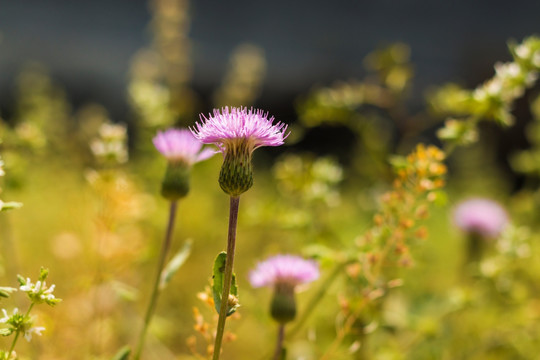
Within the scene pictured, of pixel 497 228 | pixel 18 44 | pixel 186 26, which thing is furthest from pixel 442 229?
pixel 18 44

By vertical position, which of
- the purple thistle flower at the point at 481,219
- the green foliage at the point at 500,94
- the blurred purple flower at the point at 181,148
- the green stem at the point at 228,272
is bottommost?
the green stem at the point at 228,272

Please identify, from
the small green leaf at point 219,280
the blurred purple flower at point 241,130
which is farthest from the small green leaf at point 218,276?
the blurred purple flower at point 241,130

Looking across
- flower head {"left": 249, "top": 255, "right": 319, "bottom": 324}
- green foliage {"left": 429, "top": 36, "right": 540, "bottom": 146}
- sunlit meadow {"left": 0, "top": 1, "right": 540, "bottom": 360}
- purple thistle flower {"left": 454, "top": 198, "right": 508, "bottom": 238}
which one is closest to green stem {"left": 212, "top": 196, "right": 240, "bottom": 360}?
sunlit meadow {"left": 0, "top": 1, "right": 540, "bottom": 360}

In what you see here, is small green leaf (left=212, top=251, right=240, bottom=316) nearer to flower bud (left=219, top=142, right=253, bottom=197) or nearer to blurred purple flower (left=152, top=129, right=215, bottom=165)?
flower bud (left=219, top=142, right=253, bottom=197)

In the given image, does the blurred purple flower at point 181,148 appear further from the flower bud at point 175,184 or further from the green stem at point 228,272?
the green stem at point 228,272

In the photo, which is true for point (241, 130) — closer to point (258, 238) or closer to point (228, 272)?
point (228, 272)

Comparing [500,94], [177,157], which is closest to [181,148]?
[177,157]
